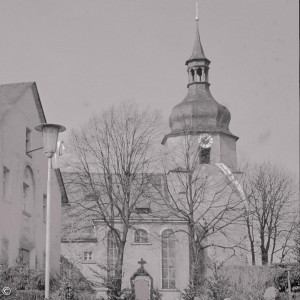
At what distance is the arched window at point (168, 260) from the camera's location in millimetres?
50406

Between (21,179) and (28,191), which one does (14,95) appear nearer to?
(21,179)

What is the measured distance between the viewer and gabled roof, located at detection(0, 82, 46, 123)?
1194 inches

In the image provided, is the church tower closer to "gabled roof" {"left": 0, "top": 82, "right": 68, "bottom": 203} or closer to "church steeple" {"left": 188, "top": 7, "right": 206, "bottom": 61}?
"church steeple" {"left": 188, "top": 7, "right": 206, "bottom": 61}

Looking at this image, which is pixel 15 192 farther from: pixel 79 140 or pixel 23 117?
pixel 79 140

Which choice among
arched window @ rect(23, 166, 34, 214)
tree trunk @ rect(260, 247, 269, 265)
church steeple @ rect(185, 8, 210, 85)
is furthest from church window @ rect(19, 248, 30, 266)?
church steeple @ rect(185, 8, 210, 85)

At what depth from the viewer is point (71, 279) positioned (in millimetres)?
24922

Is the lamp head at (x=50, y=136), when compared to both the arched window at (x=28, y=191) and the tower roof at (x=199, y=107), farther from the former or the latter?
the tower roof at (x=199, y=107)

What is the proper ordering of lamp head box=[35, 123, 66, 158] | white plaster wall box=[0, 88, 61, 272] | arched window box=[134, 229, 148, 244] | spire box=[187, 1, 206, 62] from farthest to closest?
1. spire box=[187, 1, 206, 62]
2. arched window box=[134, 229, 148, 244]
3. white plaster wall box=[0, 88, 61, 272]
4. lamp head box=[35, 123, 66, 158]

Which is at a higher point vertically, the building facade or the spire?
the spire

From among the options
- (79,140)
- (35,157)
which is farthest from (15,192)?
(79,140)

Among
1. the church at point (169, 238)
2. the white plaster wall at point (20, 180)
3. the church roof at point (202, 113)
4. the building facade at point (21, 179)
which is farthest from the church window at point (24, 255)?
the church roof at point (202, 113)

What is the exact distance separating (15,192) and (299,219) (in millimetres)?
23977

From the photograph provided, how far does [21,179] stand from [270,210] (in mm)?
22791

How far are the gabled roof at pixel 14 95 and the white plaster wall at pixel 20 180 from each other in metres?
0.20
